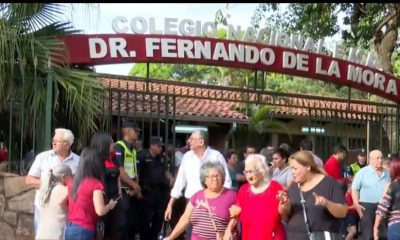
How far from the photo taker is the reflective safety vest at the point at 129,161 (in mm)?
9891

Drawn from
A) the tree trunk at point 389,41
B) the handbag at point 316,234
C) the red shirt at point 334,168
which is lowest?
the handbag at point 316,234

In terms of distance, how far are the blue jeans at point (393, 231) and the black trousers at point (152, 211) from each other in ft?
12.4

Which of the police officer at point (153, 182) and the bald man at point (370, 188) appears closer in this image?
the bald man at point (370, 188)

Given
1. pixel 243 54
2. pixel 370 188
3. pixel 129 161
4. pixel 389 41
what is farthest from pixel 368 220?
pixel 389 41

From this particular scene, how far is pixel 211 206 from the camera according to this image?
6934 mm

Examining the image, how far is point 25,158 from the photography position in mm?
10461

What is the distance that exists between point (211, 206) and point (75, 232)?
1251mm

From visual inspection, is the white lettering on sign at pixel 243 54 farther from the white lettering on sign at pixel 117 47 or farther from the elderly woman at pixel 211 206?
the elderly woman at pixel 211 206

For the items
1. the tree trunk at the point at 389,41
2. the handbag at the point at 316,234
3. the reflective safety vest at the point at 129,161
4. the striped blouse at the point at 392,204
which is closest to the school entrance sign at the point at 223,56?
the reflective safety vest at the point at 129,161

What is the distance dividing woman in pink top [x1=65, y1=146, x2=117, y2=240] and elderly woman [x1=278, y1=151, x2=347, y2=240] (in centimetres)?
164

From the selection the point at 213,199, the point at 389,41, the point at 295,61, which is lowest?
the point at 213,199

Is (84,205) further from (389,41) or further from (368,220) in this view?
(389,41)

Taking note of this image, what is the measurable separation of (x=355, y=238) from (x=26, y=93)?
5851 mm

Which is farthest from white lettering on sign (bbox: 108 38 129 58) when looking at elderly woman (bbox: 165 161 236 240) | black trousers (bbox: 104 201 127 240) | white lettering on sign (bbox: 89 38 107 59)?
elderly woman (bbox: 165 161 236 240)
